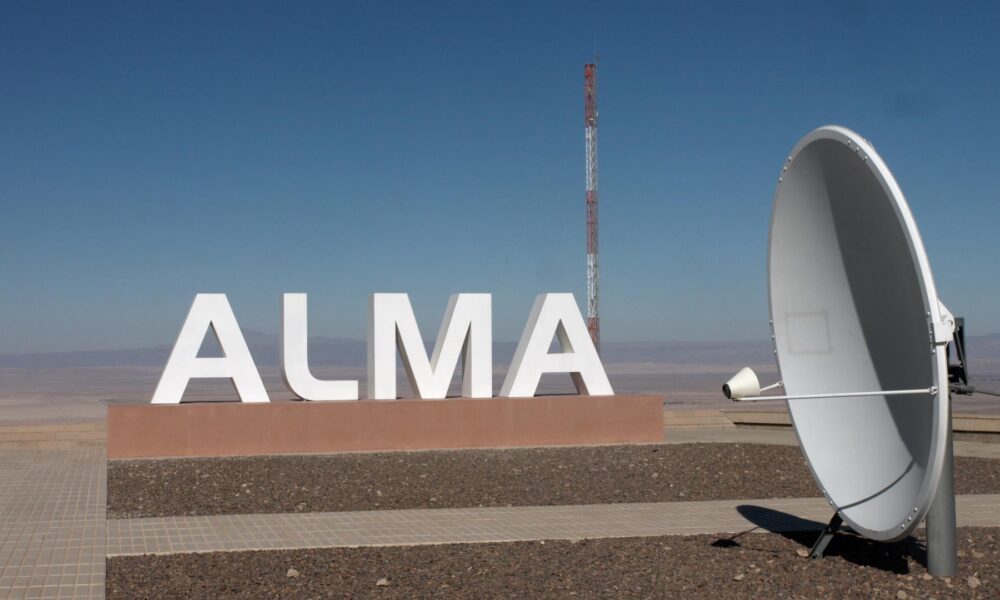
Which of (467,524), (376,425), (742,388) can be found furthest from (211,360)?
(742,388)

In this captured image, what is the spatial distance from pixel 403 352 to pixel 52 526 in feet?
32.3

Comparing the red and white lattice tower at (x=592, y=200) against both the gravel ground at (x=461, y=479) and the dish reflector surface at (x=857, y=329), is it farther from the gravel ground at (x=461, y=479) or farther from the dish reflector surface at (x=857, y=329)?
the dish reflector surface at (x=857, y=329)

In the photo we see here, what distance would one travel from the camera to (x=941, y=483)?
9.52 m

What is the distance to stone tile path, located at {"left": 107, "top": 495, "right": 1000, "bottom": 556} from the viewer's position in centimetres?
1181

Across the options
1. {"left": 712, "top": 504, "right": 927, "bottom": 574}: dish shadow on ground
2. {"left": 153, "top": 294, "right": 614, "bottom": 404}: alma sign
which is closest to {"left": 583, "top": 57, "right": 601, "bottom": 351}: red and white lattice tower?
{"left": 153, "top": 294, "right": 614, "bottom": 404}: alma sign

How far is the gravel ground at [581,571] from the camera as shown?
9414mm

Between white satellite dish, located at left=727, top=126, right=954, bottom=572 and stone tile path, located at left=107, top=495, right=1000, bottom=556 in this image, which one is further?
stone tile path, located at left=107, top=495, right=1000, bottom=556

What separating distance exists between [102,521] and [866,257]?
910cm

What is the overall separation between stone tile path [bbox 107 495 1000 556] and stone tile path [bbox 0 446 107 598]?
40 centimetres

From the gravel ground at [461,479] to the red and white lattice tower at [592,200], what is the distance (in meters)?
16.5

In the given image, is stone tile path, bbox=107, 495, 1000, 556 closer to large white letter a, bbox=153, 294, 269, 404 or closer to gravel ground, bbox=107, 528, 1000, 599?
gravel ground, bbox=107, 528, 1000, 599

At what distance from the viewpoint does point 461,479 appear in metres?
17.0

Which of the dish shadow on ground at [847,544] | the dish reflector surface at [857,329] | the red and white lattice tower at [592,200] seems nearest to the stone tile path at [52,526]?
the dish shadow on ground at [847,544]

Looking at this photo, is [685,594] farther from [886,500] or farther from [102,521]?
[102,521]
